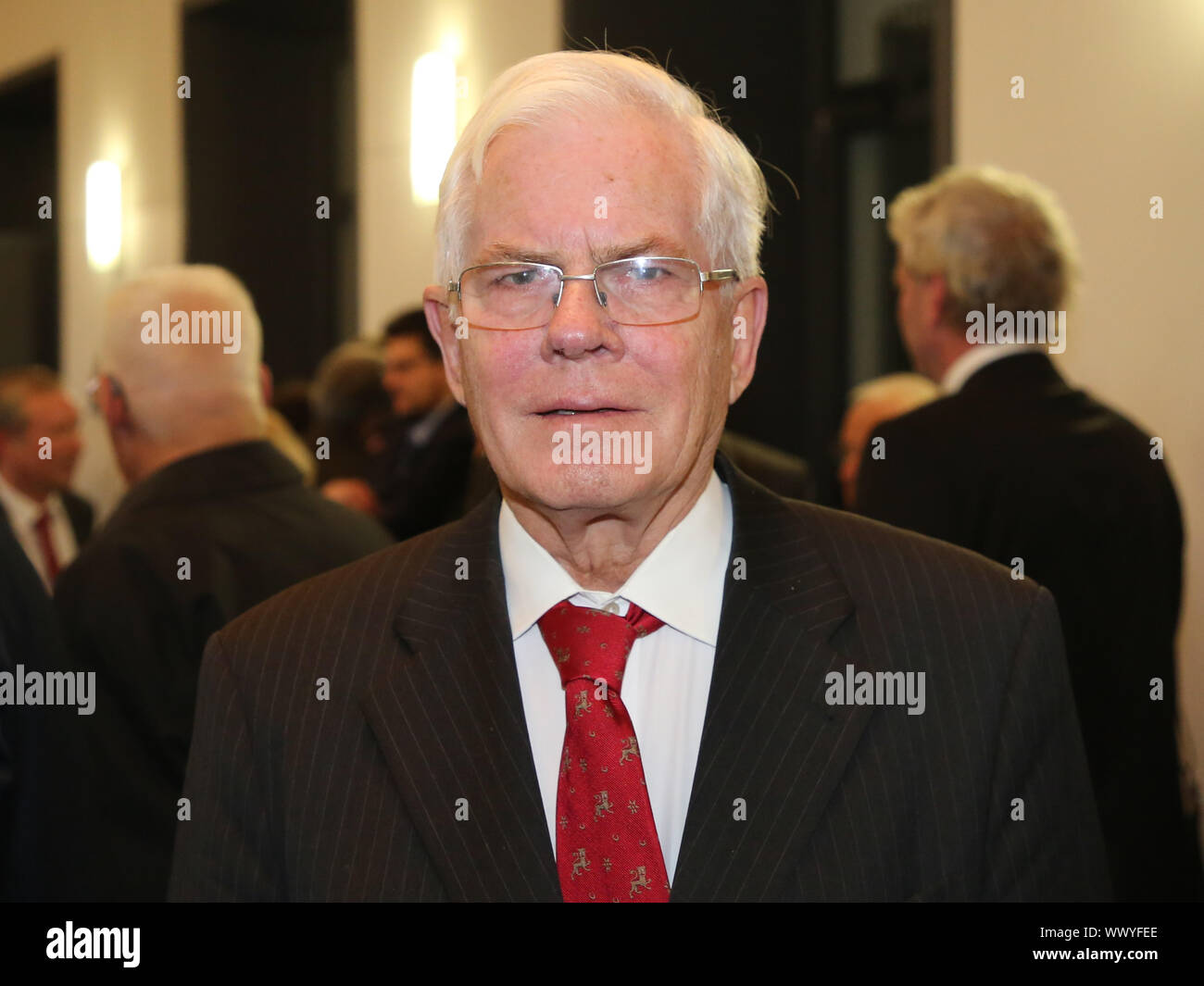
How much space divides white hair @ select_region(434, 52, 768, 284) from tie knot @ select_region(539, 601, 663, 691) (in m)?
0.42

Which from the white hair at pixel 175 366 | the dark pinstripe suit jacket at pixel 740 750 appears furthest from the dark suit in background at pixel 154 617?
the dark pinstripe suit jacket at pixel 740 750

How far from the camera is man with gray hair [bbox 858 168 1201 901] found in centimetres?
239

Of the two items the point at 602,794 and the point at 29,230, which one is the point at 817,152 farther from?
the point at 29,230

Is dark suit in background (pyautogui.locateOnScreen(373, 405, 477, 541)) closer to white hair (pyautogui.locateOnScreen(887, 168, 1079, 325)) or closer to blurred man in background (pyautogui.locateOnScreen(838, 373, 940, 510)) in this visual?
blurred man in background (pyautogui.locateOnScreen(838, 373, 940, 510))

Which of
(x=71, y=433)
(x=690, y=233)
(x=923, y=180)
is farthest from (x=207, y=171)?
(x=690, y=233)

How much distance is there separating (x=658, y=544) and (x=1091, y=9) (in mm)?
2533

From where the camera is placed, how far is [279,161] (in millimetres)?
6910

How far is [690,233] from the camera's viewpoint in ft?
4.99

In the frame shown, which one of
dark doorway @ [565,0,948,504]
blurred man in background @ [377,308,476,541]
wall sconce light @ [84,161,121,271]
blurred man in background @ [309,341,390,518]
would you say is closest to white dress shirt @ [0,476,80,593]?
blurred man in background @ [309,341,390,518]

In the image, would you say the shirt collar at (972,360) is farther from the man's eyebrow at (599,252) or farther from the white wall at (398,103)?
the white wall at (398,103)

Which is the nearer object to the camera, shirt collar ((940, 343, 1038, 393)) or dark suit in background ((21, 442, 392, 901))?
dark suit in background ((21, 442, 392, 901))

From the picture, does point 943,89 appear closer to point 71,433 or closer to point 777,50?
point 777,50

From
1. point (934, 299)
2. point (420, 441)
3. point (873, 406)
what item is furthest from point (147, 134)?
point (934, 299)

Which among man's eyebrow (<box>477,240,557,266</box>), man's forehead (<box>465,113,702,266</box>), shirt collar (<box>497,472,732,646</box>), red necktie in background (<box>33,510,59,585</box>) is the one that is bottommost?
Answer: red necktie in background (<box>33,510,59,585</box>)
